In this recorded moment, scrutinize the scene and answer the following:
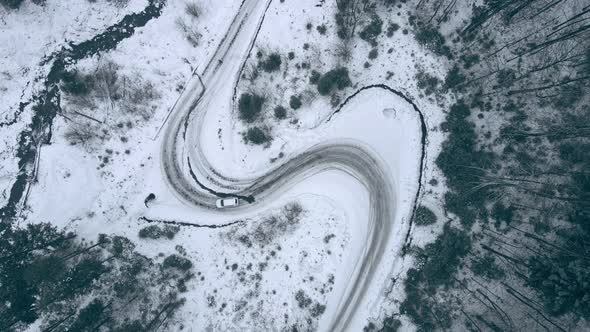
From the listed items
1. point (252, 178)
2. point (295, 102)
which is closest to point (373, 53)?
point (295, 102)

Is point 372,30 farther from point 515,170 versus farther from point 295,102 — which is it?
point 515,170

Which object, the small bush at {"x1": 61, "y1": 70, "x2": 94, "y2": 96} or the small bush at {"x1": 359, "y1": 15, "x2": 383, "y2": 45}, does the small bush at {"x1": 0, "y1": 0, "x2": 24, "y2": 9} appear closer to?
the small bush at {"x1": 61, "y1": 70, "x2": 94, "y2": 96}

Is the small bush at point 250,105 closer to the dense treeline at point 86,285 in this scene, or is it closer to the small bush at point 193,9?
the small bush at point 193,9

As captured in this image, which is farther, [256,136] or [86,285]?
[256,136]

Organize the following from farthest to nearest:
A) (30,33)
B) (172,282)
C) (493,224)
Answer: (30,33), (172,282), (493,224)

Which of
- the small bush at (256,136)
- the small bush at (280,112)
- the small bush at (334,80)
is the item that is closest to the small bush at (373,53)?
the small bush at (334,80)

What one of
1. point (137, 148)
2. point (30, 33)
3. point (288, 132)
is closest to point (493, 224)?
point (288, 132)

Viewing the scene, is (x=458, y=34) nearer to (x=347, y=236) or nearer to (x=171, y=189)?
(x=347, y=236)
